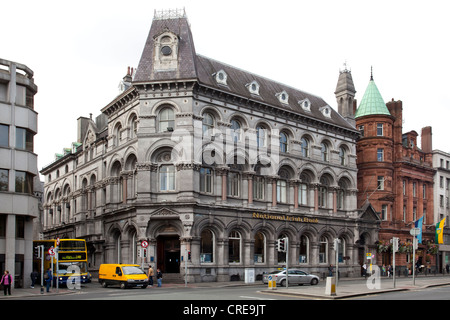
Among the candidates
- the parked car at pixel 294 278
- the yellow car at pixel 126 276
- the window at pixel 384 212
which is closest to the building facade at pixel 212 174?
the window at pixel 384 212

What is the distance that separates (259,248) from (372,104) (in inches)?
1032

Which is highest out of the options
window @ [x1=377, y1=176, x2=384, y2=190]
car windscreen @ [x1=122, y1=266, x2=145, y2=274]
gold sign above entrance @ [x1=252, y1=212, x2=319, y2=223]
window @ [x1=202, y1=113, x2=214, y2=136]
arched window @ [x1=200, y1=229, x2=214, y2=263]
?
window @ [x1=202, y1=113, x2=214, y2=136]

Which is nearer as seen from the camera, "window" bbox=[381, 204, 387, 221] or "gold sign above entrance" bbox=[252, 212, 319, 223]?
"gold sign above entrance" bbox=[252, 212, 319, 223]

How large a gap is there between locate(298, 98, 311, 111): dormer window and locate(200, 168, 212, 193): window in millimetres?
15301

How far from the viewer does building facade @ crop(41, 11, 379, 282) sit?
155ft

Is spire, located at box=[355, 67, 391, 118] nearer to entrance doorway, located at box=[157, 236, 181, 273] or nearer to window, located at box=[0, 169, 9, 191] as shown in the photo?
entrance doorway, located at box=[157, 236, 181, 273]

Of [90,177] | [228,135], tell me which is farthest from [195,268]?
[90,177]

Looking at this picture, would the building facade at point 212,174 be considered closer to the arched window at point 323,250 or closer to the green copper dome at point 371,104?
the arched window at point 323,250

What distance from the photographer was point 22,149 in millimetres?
41562

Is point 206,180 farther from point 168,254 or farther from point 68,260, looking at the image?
point 68,260

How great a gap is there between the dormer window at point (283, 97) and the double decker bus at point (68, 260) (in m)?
23.5

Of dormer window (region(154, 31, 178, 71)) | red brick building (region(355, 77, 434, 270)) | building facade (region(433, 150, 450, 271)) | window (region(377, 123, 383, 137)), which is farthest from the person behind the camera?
building facade (region(433, 150, 450, 271))

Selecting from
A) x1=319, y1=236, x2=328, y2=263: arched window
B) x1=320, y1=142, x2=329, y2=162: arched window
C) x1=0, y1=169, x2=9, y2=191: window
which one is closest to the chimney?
x1=320, y1=142, x2=329, y2=162: arched window

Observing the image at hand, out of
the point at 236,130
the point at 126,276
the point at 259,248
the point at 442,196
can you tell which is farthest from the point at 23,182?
the point at 442,196
